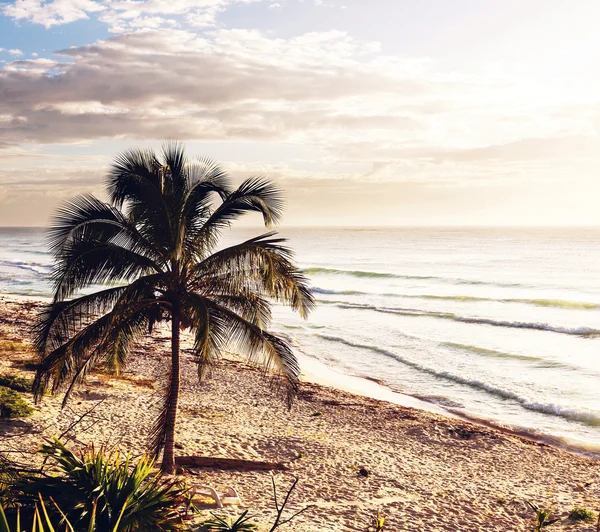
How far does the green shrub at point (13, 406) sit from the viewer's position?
522 inches

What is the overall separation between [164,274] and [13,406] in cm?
638

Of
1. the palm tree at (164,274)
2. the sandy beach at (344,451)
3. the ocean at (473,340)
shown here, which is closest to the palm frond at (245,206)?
the palm tree at (164,274)

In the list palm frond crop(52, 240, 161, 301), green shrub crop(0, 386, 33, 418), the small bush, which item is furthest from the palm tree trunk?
the small bush

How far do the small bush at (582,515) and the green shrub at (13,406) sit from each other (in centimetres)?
1208

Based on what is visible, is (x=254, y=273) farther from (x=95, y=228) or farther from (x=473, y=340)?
(x=473, y=340)

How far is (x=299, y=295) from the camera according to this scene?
10.3 metres

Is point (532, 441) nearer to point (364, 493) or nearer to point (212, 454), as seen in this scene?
point (364, 493)

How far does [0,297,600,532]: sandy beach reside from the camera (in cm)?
1118

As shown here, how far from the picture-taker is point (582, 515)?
450 inches

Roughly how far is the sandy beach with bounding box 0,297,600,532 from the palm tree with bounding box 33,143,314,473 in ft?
4.89

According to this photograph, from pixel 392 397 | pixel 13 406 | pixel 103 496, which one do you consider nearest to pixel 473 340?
pixel 392 397

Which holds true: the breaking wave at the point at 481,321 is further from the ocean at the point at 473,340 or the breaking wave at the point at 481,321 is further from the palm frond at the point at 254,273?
the palm frond at the point at 254,273

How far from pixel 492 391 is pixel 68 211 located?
58.5 ft

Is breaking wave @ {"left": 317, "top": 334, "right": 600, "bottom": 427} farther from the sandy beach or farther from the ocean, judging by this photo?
the sandy beach
